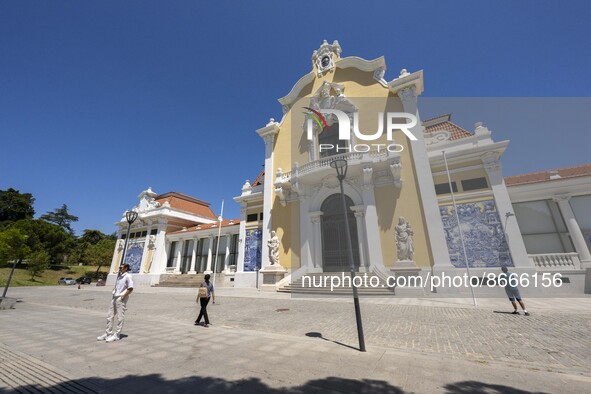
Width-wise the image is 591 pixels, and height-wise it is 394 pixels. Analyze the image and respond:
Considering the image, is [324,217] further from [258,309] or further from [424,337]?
[424,337]

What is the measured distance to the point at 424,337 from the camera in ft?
16.9

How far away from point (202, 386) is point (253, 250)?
17694 millimetres

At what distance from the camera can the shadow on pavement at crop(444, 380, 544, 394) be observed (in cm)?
278

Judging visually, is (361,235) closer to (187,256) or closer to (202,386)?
(202,386)

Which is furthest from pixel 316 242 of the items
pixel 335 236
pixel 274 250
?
pixel 274 250

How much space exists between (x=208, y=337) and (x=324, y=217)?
13419 millimetres

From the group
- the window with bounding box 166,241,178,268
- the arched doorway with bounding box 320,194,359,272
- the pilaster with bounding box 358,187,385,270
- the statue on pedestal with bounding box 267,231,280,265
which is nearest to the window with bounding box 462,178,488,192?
the pilaster with bounding box 358,187,385,270

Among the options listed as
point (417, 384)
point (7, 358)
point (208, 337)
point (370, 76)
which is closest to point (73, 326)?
point (7, 358)

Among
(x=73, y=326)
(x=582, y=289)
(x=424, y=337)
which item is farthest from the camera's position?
(x=582, y=289)

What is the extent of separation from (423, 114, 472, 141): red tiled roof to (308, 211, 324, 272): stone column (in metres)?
10.6

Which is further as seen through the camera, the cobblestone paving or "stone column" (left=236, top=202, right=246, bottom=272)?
"stone column" (left=236, top=202, right=246, bottom=272)

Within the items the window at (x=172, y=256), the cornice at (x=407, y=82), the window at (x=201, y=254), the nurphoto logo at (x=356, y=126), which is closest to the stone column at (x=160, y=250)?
the window at (x=172, y=256)

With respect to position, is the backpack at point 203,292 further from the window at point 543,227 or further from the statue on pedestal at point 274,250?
the window at point 543,227

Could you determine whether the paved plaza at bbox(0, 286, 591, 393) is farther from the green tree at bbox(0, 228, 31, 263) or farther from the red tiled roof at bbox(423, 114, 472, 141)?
the green tree at bbox(0, 228, 31, 263)
